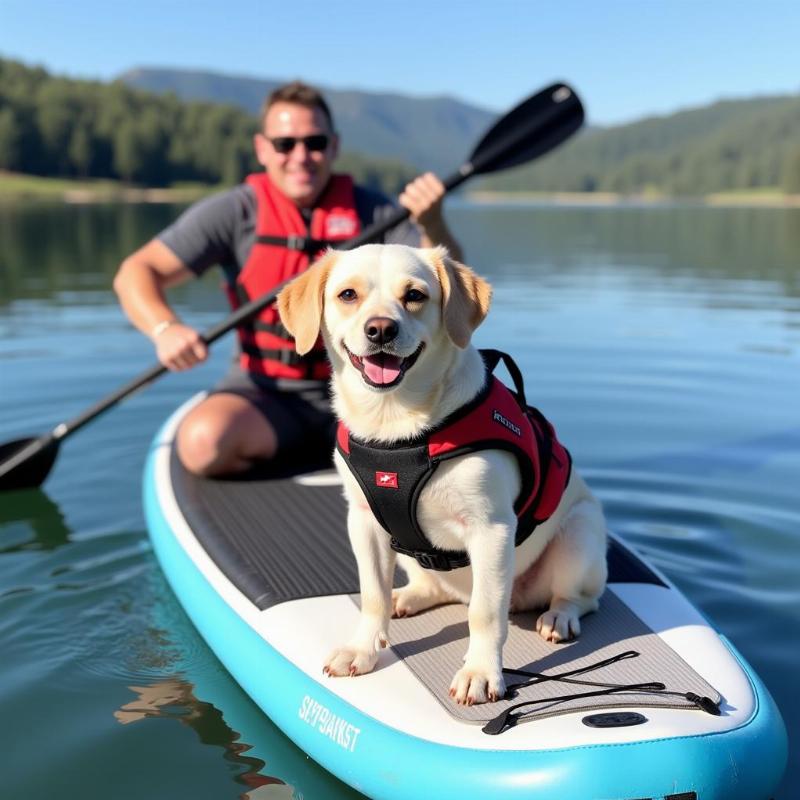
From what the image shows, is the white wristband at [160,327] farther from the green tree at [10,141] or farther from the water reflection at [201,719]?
the green tree at [10,141]

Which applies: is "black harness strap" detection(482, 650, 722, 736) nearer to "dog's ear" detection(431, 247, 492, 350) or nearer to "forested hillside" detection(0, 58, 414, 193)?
"dog's ear" detection(431, 247, 492, 350)

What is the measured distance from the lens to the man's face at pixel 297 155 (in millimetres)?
4965

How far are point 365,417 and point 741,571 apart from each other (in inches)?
102

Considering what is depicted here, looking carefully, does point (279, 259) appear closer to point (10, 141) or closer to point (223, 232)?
point (223, 232)

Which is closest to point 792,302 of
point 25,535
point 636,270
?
point 636,270

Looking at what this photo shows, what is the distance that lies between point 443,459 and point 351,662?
79 centimetres

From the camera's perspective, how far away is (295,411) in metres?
5.09

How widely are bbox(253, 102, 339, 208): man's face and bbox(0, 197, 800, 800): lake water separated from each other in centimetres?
223

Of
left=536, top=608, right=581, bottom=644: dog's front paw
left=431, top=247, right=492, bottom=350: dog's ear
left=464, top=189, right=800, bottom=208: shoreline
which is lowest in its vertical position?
left=536, top=608, right=581, bottom=644: dog's front paw

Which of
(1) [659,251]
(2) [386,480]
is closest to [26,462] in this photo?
(2) [386,480]

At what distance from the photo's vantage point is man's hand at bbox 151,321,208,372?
452cm

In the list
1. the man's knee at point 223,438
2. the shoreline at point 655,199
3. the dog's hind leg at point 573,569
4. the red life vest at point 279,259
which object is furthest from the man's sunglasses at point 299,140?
the shoreline at point 655,199

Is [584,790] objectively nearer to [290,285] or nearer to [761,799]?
[761,799]

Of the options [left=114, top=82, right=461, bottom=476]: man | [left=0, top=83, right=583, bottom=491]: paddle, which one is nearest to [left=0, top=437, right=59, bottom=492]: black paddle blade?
[left=0, top=83, right=583, bottom=491]: paddle
